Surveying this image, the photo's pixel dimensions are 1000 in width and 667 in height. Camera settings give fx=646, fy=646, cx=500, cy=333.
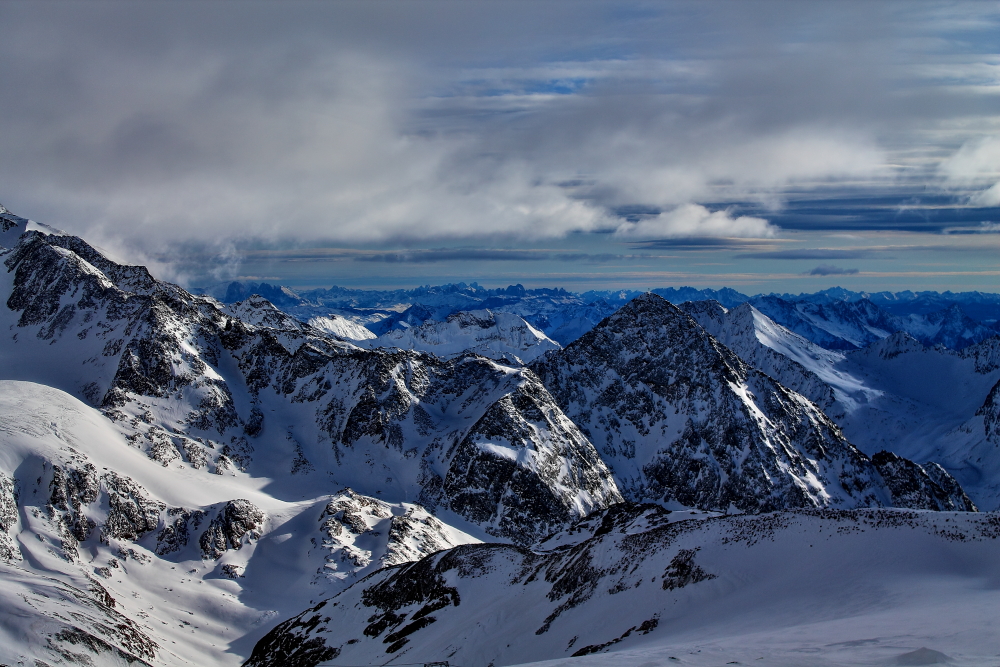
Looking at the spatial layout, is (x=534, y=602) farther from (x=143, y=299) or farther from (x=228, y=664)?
(x=143, y=299)

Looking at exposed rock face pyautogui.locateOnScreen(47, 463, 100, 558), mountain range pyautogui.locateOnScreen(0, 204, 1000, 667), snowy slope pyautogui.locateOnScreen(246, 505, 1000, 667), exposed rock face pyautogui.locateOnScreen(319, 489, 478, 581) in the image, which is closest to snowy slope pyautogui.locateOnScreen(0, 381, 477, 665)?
exposed rock face pyautogui.locateOnScreen(47, 463, 100, 558)

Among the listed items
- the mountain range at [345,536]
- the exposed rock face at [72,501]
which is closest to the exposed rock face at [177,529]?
the mountain range at [345,536]

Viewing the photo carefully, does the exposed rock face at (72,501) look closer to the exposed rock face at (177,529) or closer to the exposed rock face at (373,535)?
the exposed rock face at (177,529)

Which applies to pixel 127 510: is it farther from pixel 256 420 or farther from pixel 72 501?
pixel 256 420

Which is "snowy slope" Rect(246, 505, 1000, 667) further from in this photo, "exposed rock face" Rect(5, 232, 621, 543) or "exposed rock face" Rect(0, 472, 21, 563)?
"exposed rock face" Rect(5, 232, 621, 543)

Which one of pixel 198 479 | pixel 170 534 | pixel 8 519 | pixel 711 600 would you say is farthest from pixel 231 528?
pixel 711 600

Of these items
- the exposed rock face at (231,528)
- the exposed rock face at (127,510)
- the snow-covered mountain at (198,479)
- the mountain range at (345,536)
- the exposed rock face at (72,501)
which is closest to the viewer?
the mountain range at (345,536)
